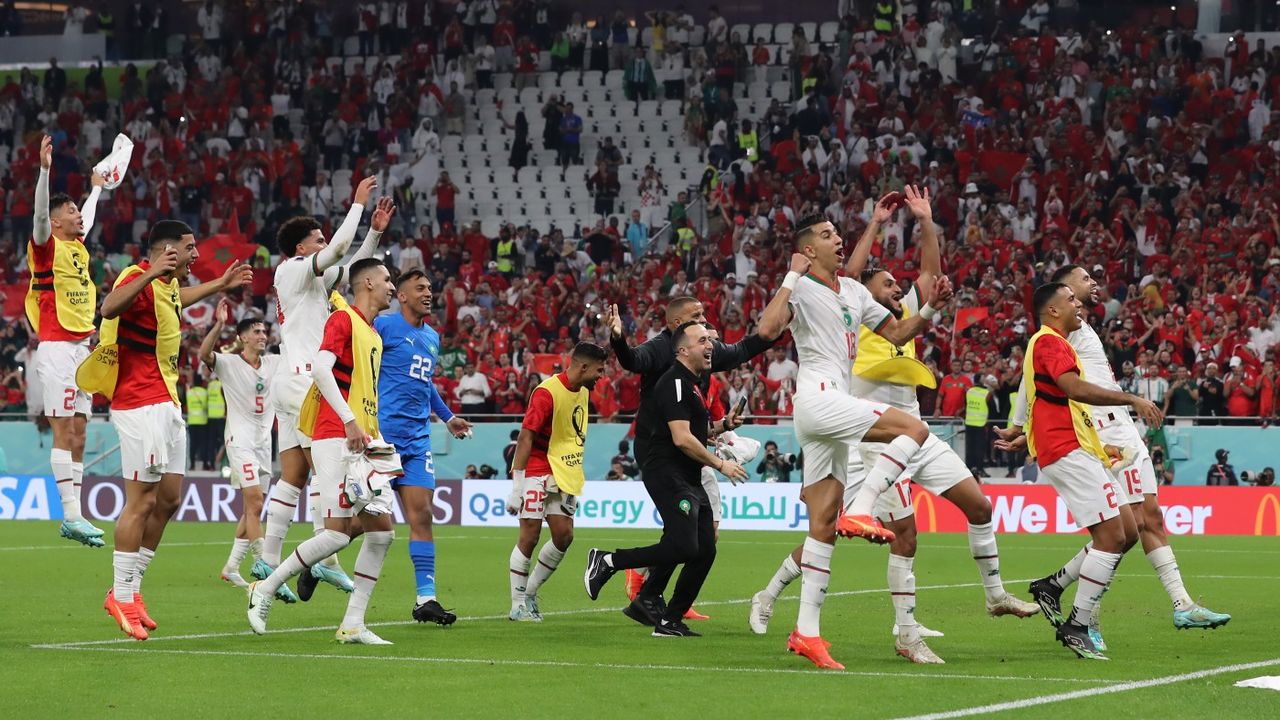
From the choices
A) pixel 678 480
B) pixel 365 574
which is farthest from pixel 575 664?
pixel 678 480

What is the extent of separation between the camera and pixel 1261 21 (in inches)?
1512

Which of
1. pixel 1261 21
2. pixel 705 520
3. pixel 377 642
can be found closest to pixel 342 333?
pixel 377 642

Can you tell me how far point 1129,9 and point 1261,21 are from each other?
2942mm

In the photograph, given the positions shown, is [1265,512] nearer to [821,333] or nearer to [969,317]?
[969,317]

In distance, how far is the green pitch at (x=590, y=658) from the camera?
9.17 meters

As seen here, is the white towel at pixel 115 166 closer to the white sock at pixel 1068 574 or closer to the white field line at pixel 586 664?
the white field line at pixel 586 664

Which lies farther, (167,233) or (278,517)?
(278,517)

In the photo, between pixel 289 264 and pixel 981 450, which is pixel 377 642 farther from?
pixel 981 450

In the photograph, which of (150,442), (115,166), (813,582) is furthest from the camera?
(115,166)

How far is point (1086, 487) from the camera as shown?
38.2 ft

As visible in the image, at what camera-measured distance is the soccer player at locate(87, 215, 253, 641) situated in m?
11.9

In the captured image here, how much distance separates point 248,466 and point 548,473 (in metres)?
5.34

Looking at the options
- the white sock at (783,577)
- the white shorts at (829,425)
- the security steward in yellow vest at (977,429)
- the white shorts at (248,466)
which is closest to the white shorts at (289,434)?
the white shorts at (248,466)

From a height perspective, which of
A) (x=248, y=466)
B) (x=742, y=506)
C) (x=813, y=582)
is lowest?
(x=742, y=506)
